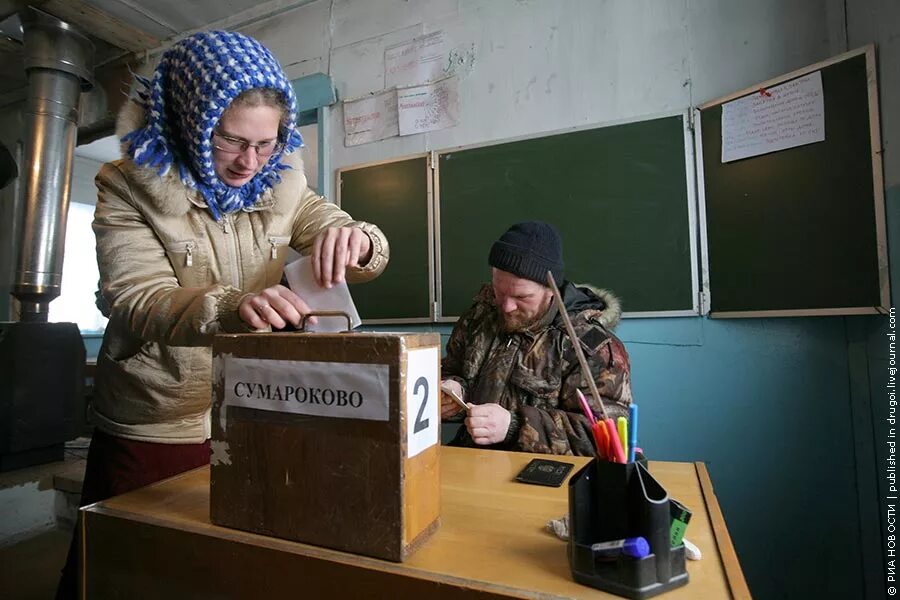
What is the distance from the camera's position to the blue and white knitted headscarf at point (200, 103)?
0.88 m

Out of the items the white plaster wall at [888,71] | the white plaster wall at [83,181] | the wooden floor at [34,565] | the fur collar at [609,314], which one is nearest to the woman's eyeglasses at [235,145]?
the fur collar at [609,314]

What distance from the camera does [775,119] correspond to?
167cm

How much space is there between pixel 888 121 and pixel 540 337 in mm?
1262

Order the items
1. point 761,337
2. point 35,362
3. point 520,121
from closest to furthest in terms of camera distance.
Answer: point 761,337 < point 520,121 < point 35,362

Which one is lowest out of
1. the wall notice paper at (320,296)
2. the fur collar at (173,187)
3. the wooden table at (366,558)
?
the wooden table at (366,558)

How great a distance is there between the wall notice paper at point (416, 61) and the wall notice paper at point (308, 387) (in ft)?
7.00

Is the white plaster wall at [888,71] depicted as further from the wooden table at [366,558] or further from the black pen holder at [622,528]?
the black pen holder at [622,528]

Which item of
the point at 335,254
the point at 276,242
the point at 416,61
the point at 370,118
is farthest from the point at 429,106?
the point at 335,254

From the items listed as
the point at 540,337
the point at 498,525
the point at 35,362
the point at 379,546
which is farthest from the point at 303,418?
the point at 35,362

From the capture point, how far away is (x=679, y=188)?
1855 millimetres

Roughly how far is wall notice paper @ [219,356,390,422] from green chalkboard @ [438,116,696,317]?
1635 millimetres

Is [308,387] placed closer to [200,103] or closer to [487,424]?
[200,103]

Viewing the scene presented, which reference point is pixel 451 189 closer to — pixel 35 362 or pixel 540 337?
pixel 540 337

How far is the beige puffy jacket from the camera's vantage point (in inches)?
34.3
